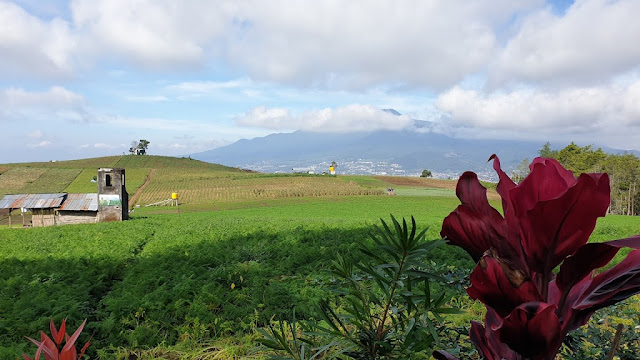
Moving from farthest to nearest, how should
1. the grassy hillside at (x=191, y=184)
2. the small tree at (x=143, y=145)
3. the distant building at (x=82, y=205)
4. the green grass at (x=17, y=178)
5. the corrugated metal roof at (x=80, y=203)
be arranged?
the small tree at (x=143, y=145) → the green grass at (x=17, y=178) → the grassy hillside at (x=191, y=184) → the corrugated metal roof at (x=80, y=203) → the distant building at (x=82, y=205)

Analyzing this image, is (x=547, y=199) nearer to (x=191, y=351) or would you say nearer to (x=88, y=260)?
(x=191, y=351)

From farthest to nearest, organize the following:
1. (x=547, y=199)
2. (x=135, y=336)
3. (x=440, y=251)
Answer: (x=440, y=251), (x=135, y=336), (x=547, y=199)

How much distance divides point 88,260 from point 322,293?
5713 millimetres

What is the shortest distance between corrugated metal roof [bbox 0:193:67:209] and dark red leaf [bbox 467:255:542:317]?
104 feet

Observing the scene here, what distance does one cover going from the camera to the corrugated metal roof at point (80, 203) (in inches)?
1030

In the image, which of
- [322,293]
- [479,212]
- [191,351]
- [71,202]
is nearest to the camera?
[479,212]

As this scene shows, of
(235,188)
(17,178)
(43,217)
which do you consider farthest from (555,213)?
(17,178)

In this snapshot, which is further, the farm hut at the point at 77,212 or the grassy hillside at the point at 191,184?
the grassy hillside at the point at 191,184

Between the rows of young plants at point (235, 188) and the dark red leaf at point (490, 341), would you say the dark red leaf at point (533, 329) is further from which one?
the rows of young plants at point (235, 188)

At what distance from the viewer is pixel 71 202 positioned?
88.2ft

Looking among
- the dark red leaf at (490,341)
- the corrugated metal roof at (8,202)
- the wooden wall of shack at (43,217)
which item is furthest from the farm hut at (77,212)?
the dark red leaf at (490,341)

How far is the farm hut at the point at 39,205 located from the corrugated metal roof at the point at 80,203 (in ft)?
1.60

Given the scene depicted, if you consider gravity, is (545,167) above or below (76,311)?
above

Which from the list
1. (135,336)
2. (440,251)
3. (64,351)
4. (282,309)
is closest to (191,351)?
(135,336)
